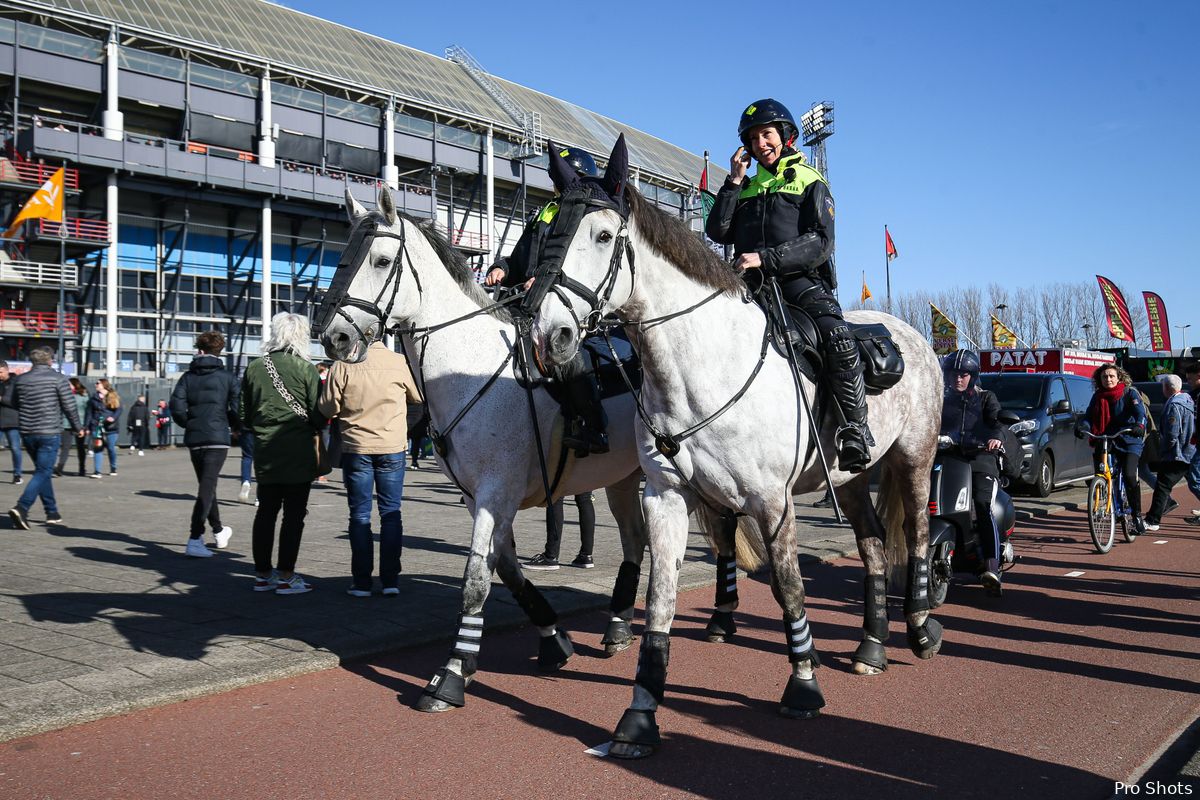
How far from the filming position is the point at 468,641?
16.6ft

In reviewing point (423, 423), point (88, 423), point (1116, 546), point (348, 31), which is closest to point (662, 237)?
point (423, 423)

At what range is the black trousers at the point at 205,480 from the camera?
9430 mm

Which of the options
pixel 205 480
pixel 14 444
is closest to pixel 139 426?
pixel 14 444

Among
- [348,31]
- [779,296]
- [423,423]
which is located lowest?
[423,423]

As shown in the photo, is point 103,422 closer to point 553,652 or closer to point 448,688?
point 553,652

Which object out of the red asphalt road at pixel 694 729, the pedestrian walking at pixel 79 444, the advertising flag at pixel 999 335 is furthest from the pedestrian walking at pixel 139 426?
the advertising flag at pixel 999 335

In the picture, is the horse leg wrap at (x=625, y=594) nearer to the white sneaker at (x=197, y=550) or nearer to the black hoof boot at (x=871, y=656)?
the black hoof boot at (x=871, y=656)

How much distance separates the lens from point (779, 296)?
5.04 m

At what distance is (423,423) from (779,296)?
3575mm

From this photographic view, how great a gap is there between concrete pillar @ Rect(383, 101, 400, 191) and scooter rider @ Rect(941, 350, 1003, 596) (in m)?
37.0

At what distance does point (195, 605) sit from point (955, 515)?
5.85 meters

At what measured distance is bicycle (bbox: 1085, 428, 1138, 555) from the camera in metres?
10.2

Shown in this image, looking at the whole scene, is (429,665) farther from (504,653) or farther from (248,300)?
(248,300)

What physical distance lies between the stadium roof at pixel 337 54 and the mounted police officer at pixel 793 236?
1373 inches
